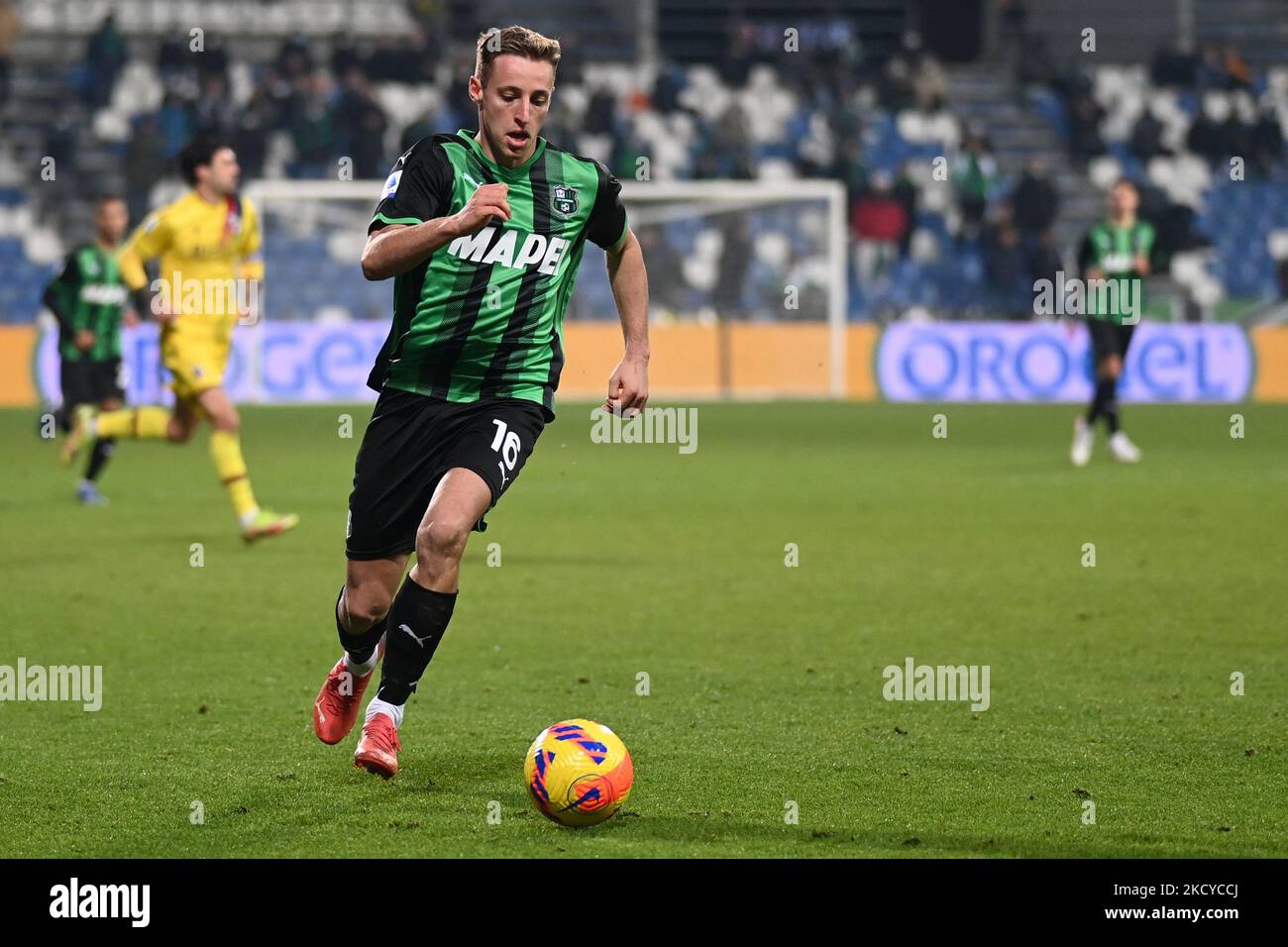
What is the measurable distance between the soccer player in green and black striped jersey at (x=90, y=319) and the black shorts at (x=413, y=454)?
930cm

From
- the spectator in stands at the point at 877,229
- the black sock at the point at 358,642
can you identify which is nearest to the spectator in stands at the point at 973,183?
the spectator in stands at the point at 877,229

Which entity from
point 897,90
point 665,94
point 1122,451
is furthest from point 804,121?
point 1122,451

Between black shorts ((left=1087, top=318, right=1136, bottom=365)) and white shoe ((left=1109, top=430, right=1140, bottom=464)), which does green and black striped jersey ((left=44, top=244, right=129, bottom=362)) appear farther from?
white shoe ((left=1109, top=430, right=1140, bottom=464))

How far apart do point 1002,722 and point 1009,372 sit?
17899mm

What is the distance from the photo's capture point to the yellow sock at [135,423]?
11820mm

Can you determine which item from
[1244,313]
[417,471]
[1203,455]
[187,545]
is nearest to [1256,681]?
[417,471]

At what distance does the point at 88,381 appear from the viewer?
49.0 feet

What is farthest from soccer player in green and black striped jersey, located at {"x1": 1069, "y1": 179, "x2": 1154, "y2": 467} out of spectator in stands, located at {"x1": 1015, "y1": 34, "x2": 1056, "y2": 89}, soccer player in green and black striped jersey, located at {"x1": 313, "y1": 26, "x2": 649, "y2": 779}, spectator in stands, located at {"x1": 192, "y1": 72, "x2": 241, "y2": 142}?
spectator in stands, located at {"x1": 1015, "y1": 34, "x2": 1056, "y2": 89}

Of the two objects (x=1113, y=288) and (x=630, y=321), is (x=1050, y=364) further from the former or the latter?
(x=630, y=321)

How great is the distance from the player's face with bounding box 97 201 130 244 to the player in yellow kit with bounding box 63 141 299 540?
2.62 m

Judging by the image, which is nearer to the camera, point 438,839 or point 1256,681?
point 438,839

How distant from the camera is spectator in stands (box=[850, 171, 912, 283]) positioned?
86.9 feet

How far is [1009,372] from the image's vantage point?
23.6m
